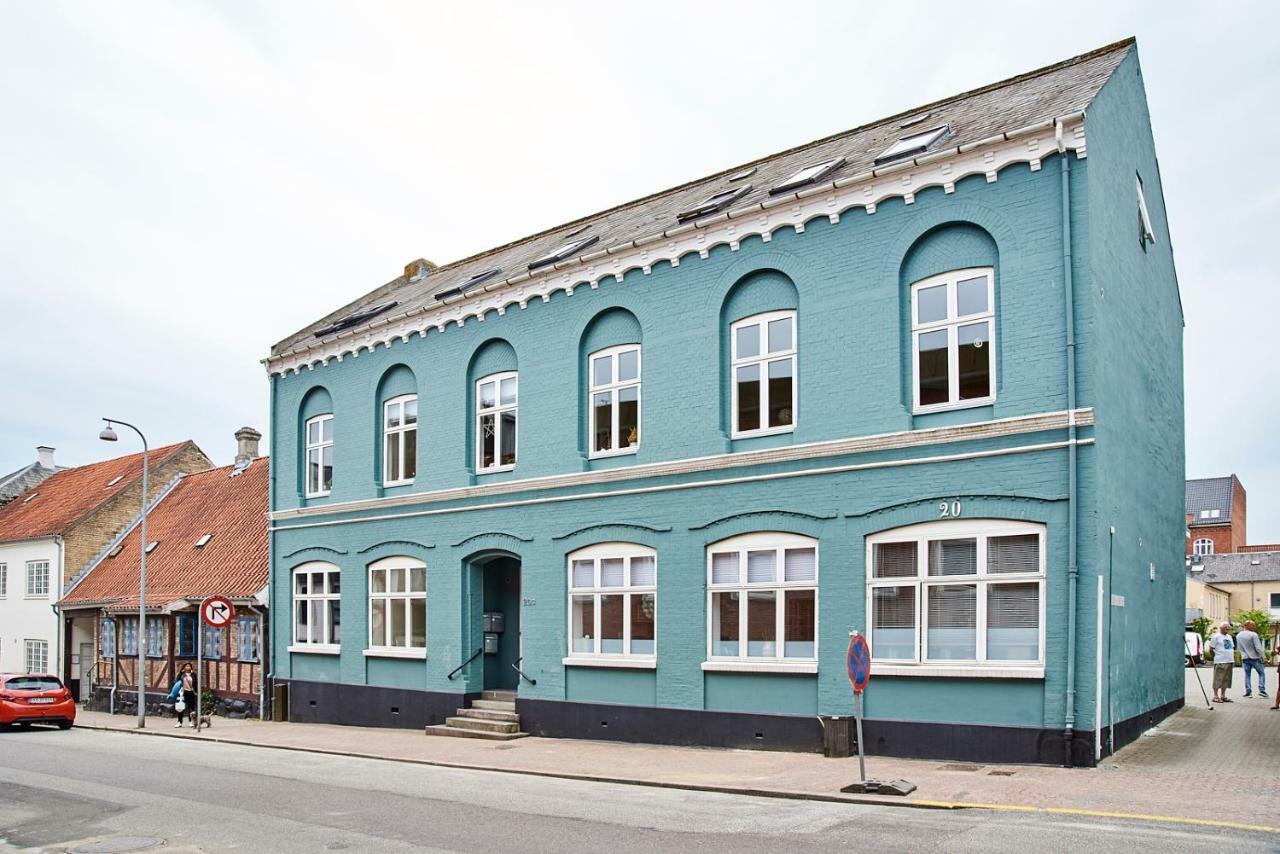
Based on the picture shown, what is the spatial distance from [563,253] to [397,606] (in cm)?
783

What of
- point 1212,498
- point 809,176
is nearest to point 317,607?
point 809,176

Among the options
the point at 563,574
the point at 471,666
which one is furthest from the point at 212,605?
the point at 563,574

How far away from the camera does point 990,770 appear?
509 inches

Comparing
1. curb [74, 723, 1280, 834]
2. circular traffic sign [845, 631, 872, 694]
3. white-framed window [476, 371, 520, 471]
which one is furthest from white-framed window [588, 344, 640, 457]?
circular traffic sign [845, 631, 872, 694]

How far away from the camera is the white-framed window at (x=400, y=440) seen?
22578 millimetres

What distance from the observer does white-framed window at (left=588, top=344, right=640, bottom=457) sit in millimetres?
18375

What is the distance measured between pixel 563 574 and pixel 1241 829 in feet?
37.5

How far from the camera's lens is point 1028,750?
13211 mm

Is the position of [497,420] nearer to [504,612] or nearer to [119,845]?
[504,612]

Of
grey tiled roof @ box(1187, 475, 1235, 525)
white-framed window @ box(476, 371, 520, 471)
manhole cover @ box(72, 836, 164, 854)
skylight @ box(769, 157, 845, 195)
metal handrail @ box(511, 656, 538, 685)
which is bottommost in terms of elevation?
manhole cover @ box(72, 836, 164, 854)

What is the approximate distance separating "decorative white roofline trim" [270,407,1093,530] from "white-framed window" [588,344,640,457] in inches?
19.4

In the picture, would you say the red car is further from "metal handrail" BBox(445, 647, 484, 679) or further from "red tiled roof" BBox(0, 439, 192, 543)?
"metal handrail" BBox(445, 647, 484, 679)

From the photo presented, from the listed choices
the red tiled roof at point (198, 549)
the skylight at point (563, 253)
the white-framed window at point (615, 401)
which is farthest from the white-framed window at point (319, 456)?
the white-framed window at point (615, 401)

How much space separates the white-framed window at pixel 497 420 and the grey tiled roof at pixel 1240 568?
57.8m
